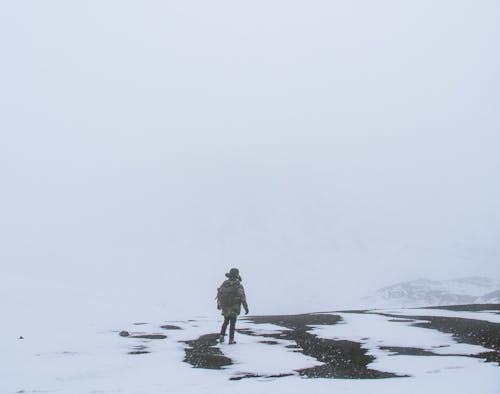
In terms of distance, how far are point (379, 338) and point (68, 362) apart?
37.0 ft

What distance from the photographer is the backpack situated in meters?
17.2

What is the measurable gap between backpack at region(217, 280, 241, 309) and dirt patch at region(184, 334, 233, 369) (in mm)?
1522

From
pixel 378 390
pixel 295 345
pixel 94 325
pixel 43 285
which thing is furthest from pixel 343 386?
pixel 43 285

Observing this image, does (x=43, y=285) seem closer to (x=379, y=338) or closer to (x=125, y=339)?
(x=125, y=339)

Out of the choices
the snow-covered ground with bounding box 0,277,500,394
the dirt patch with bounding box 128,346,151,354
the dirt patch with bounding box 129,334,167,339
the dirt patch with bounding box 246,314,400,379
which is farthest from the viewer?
the dirt patch with bounding box 129,334,167,339

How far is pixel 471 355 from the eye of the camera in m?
13.8

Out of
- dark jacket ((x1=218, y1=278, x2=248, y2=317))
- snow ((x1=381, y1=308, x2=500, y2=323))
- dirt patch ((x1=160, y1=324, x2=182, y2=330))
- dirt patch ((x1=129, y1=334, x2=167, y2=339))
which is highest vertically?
dark jacket ((x1=218, y1=278, x2=248, y2=317))

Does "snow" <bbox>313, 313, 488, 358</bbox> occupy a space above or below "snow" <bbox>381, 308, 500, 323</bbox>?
below

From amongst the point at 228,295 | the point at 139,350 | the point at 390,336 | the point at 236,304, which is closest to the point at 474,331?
the point at 390,336

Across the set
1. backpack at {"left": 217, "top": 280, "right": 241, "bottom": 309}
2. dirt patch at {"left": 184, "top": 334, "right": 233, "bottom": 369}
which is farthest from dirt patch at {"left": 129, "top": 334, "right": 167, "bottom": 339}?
backpack at {"left": 217, "top": 280, "right": 241, "bottom": 309}

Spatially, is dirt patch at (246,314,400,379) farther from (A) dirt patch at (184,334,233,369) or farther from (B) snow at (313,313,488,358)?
(A) dirt patch at (184,334,233,369)

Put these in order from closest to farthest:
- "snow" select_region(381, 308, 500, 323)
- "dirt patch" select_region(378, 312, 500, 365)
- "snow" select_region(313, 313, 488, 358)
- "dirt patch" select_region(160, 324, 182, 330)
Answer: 1. "dirt patch" select_region(378, 312, 500, 365)
2. "snow" select_region(313, 313, 488, 358)
3. "dirt patch" select_region(160, 324, 182, 330)
4. "snow" select_region(381, 308, 500, 323)

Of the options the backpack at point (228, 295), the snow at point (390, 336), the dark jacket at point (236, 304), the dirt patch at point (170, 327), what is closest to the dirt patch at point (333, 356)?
the snow at point (390, 336)

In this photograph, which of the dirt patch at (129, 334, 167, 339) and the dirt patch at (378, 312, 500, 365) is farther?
Result: the dirt patch at (129, 334, 167, 339)
